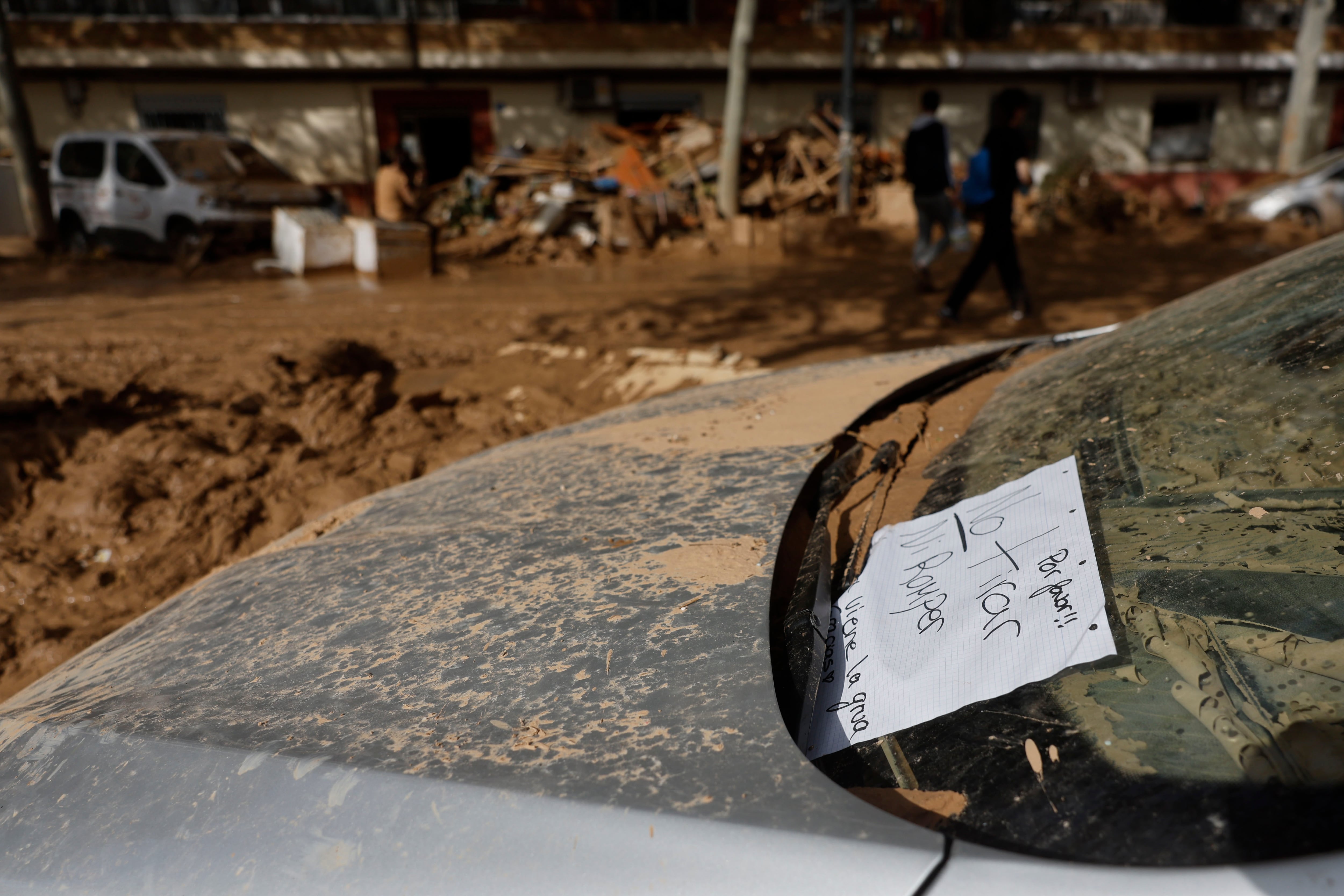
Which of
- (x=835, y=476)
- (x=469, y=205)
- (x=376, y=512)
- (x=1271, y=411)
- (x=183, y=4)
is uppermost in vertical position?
(x=183, y=4)

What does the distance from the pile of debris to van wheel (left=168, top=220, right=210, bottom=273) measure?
10.2 feet

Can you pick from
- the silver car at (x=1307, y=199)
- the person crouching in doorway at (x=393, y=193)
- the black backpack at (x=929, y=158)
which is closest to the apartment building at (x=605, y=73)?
the person crouching in doorway at (x=393, y=193)

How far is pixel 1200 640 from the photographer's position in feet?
3.24

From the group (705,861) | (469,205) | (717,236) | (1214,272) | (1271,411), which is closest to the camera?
(705,861)

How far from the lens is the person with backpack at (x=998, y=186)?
6.93 metres

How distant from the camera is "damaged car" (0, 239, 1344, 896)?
0.86 metres

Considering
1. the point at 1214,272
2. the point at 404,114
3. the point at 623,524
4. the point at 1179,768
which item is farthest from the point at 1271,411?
the point at 404,114

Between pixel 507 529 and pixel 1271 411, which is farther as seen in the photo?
pixel 507 529

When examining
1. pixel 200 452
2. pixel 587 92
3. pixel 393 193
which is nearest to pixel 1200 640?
pixel 200 452

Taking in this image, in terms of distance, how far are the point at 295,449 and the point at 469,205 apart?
10.9 meters

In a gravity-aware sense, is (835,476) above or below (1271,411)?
below

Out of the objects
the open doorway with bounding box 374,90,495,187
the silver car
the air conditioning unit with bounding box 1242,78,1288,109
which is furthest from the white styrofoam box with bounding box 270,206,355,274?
the air conditioning unit with bounding box 1242,78,1288,109

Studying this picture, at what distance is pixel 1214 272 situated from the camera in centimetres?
1115

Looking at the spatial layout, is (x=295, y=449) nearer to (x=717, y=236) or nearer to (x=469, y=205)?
(x=717, y=236)
